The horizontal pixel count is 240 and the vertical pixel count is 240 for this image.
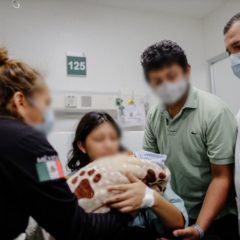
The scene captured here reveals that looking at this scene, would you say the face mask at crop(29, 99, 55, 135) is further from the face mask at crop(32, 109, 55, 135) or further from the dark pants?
the dark pants

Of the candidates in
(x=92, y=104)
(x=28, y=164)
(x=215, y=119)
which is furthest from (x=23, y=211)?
(x=215, y=119)

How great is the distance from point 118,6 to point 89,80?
307 millimetres

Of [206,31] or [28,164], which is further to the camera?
[206,31]

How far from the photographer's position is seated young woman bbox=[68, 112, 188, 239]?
48cm

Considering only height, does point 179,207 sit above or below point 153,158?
below

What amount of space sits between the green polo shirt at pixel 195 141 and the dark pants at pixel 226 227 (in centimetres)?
9

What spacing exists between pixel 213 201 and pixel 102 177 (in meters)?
0.40

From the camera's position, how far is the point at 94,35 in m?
0.71

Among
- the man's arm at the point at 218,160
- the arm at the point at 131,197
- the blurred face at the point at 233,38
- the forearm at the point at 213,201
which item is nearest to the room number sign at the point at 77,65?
the arm at the point at 131,197

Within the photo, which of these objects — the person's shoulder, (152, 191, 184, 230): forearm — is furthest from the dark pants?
the person's shoulder

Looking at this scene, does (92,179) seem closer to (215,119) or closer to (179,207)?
(179,207)

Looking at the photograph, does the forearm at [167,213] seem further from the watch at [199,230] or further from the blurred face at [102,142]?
the blurred face at [102,142]

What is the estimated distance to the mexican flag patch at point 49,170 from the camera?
49 centimetres

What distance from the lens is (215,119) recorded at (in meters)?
0.81
